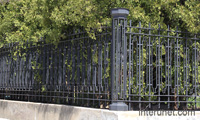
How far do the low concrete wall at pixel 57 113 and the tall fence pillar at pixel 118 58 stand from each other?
0.40 m

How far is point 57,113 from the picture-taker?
35.5ft

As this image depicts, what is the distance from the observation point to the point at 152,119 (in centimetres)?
891

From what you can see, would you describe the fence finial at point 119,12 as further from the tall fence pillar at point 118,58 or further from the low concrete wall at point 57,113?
the low concrete wall at point 57,113

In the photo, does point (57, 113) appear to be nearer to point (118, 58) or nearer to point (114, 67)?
point (114, 67)

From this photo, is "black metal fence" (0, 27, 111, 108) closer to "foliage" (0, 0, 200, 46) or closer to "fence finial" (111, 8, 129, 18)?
"foliage" (0, 0, 200, 46)

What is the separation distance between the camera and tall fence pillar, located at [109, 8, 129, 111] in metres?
8.95

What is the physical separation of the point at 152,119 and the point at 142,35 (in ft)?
6.81

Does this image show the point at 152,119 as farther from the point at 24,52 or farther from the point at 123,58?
the point at 24,52

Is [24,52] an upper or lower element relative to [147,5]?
lower

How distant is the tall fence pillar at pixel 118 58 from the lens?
352 inches

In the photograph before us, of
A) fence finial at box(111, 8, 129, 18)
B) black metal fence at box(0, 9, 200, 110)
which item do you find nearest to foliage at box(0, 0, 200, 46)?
black metal fence at box(0, 9, 200, 110)

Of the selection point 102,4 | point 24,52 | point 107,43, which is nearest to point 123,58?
point 107,43

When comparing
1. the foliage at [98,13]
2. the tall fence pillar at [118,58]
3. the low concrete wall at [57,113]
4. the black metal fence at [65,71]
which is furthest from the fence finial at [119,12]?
the low concrete wall at [57,113]

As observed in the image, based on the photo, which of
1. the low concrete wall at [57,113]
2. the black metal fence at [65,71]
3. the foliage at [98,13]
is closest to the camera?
the low concrete wall at [57,113]
